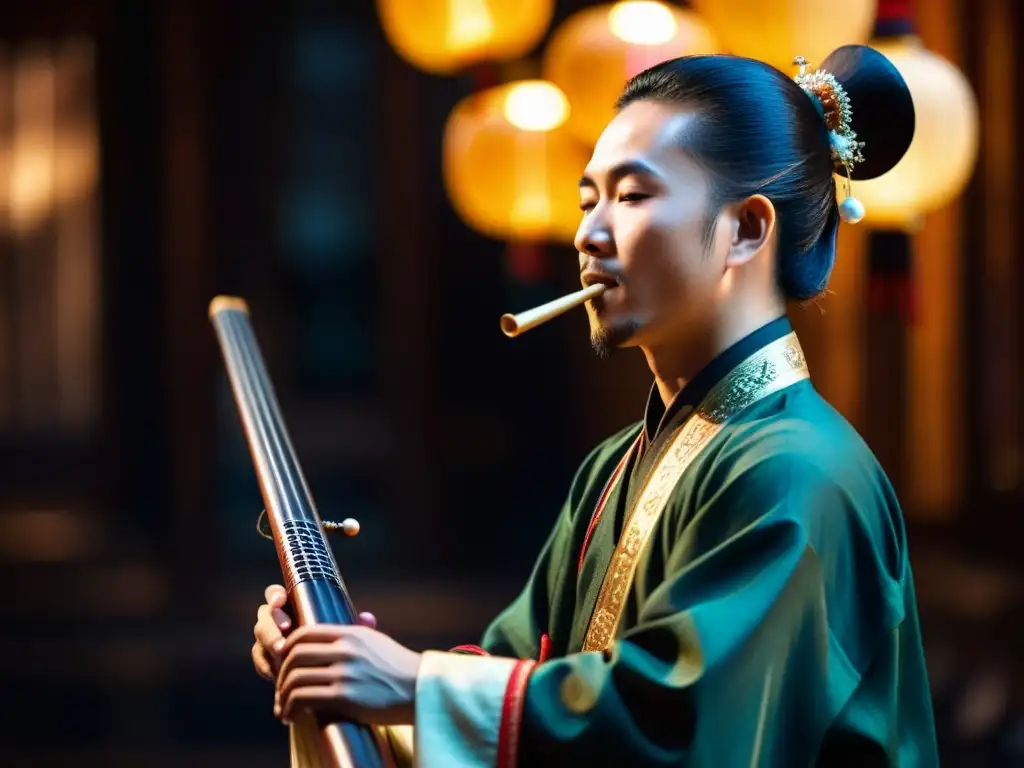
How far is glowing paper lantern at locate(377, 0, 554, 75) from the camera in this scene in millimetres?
2688

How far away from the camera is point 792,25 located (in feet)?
6.98

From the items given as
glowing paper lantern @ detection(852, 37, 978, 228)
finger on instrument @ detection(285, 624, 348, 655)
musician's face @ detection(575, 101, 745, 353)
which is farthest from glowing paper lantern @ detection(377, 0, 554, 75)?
finger on instrument @ detection(285, 624, 348, 655)

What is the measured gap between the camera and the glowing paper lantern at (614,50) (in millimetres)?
2332

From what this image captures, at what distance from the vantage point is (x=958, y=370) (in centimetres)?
420

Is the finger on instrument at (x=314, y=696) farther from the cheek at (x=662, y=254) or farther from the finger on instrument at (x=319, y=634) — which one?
the cheek at (x=662, y=254)

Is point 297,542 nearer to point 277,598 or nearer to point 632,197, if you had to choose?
point 277,598

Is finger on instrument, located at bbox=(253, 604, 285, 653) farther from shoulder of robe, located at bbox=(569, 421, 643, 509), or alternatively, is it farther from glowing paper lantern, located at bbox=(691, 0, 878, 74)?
glowing paper lantern, located at bbox=(691, 0, 878, 74)

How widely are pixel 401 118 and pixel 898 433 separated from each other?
7.56 ft

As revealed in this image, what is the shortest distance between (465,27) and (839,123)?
1.41 m

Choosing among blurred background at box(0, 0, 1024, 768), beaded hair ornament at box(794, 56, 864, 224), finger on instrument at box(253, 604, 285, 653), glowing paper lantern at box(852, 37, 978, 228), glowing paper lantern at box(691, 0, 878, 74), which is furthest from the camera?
blurred background at box(0, 0, 1024, 768)

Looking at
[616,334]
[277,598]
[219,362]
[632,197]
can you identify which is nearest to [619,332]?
[616,334]

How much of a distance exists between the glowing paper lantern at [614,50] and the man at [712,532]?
87 cm

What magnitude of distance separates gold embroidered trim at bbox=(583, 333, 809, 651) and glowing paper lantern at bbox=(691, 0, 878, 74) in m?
0.89

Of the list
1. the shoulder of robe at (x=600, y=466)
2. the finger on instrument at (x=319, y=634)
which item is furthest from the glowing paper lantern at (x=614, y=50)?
the finger on instrument at (x=319, y=634)
